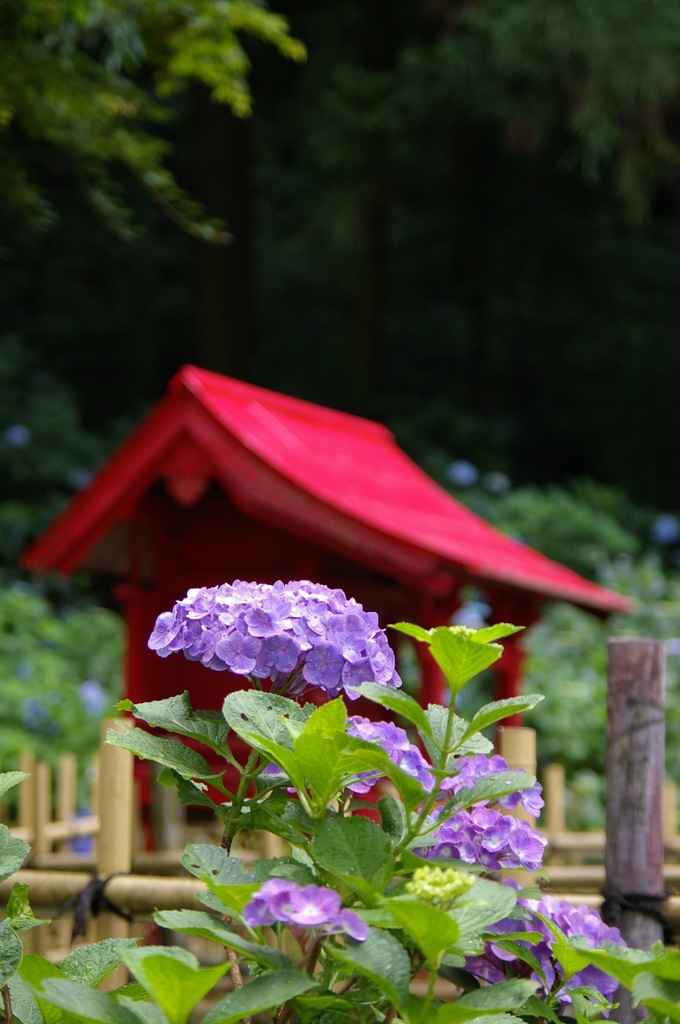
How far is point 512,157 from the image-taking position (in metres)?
11.5

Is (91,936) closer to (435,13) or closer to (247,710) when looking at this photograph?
(247,710)

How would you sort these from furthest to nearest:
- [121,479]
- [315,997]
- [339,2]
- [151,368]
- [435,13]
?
[151,368]
[339,2]
[435,13]
[121,479]
[315,997]

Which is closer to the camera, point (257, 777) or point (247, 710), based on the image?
point (247, 710)

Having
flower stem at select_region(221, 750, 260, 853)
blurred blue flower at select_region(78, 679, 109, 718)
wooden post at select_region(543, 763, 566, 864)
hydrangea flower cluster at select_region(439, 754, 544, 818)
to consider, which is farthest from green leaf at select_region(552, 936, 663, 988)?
blurred blue flower at select_region(78, 679, 109, 718)

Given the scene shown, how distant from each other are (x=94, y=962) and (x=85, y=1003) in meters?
0.26

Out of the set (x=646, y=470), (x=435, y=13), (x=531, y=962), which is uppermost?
(x=435, y=13)

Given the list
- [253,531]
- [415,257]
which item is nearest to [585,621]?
[253,531]

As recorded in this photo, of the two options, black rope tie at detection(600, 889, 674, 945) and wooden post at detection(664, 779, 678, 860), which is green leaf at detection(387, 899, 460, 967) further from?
wooden post at detection(664, 779, 678, 860)

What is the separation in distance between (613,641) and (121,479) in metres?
2.10

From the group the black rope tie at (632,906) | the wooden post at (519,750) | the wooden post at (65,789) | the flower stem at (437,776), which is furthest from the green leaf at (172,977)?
the wooden post at (65,789)

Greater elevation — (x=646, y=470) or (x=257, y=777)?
(x=646, y=470)

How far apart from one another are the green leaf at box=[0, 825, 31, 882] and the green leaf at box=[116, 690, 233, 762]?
0.58 ft

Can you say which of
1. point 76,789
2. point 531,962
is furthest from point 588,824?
point 531,962

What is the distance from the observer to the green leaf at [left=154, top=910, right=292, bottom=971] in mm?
1078
